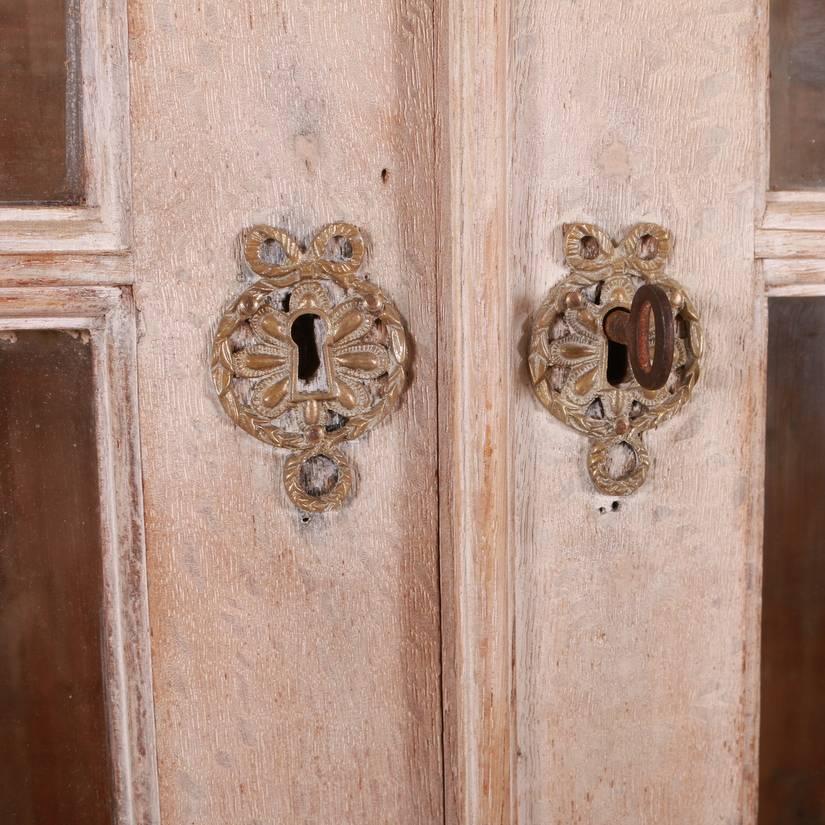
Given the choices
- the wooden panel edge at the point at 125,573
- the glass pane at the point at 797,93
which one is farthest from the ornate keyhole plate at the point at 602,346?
the wooden panel edge at the point at 125,573

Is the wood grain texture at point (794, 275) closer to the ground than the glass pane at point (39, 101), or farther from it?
closer to the ground

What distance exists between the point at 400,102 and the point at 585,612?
0.32 meters

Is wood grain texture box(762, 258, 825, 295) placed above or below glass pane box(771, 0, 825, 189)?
below

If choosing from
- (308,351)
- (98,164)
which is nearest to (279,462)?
(308,351)

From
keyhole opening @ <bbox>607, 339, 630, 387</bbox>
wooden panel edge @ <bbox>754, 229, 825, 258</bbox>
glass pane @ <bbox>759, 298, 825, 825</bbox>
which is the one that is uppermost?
wooden panel edge @ <bbox>754, 229, 825, 258</bbox>

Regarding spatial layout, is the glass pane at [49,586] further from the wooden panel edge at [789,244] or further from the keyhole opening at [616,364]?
the wooden panel edge at [789,244]

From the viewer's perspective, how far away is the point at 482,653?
1.54 ft

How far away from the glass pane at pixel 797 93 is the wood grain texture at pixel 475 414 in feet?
0.61

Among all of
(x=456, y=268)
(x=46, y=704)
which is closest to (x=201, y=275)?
(x=456, y=268)

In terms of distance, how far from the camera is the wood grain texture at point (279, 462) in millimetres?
445

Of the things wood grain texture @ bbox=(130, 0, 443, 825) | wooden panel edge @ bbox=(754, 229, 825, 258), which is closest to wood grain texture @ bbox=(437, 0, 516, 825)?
wood grain texture @ bbox=(130, 0, 443, 825)

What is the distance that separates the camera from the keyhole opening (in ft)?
1.59

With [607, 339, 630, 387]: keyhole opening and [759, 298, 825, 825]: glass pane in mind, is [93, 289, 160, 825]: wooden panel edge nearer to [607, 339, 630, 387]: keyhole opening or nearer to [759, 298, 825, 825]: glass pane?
[607, 339, 630, 387]: keyhole opening

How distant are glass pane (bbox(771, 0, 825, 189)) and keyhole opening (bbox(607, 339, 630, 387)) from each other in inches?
5.9
